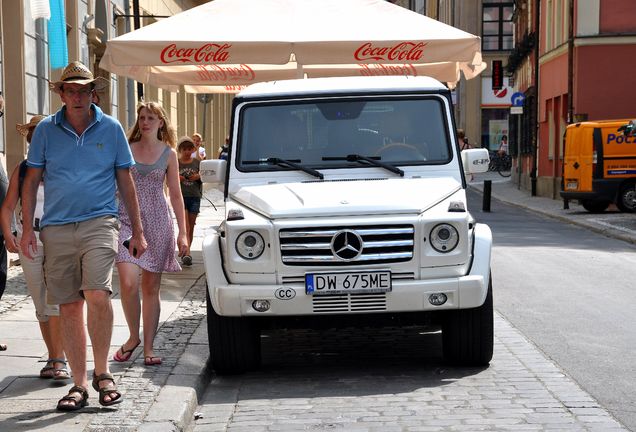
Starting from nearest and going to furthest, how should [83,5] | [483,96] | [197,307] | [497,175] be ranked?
[197,307]
[83,5]
[497,175]
[483,96]

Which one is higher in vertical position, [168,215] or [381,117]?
[381,117]

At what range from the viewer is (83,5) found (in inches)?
876

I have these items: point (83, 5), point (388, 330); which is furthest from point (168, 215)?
point (83, 5)

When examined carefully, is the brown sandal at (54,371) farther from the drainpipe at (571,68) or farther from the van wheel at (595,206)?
the drainpipe at (571,68)

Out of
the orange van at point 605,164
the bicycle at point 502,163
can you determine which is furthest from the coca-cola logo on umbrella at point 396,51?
the bicycle at point 502,163

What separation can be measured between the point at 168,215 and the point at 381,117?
1821 mm

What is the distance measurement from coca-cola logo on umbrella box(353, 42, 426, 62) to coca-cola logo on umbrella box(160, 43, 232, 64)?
54.4 inches

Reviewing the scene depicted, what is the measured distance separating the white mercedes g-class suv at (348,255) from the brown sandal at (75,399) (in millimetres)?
1450

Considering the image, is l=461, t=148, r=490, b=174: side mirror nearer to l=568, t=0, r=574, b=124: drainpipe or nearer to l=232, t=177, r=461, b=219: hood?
l=232, t=177, r=461, b=219: hood

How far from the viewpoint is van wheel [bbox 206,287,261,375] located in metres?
8.42

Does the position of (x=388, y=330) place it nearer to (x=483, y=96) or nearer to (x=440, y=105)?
(x=440, y=105)

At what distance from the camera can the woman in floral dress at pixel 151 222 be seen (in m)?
8.59

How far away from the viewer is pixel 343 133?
935 centimetres

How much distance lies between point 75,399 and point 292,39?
23.7ft
